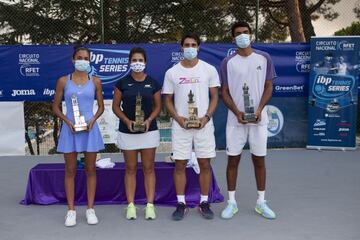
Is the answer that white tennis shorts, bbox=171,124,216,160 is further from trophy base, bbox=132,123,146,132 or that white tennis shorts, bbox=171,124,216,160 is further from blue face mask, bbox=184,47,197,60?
blue face mask, bbox=184,47,197,60

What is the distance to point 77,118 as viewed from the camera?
12.7 ft

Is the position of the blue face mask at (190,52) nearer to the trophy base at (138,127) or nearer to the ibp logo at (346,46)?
the trophy base at (138,127)

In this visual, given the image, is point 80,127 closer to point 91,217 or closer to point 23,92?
point 91,217

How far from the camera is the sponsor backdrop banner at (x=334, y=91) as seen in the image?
7191 mm

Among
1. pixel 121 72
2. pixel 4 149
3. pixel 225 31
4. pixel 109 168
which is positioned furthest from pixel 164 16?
pixel 109 168

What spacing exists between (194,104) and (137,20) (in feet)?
24.4

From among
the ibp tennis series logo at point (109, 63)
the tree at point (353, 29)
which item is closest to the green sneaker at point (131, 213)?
the ibp tennis series logo at point (109, 63)

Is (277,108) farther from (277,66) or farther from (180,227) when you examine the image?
(180,227)

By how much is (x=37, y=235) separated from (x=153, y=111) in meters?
1.50

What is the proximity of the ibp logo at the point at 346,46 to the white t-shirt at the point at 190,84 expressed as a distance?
155 inches

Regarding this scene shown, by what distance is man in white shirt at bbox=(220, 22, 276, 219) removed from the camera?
401 centimetres

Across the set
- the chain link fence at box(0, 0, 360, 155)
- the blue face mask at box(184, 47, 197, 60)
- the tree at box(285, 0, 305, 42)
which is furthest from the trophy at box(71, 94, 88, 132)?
the tree at box(285, 0, 305, 42)

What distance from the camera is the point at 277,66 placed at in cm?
739

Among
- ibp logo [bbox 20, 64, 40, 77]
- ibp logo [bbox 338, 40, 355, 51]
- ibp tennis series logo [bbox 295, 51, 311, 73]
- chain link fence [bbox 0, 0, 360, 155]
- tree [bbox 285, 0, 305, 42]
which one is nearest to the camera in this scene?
ibp logo [bbox 20, 64, 40, 77]
